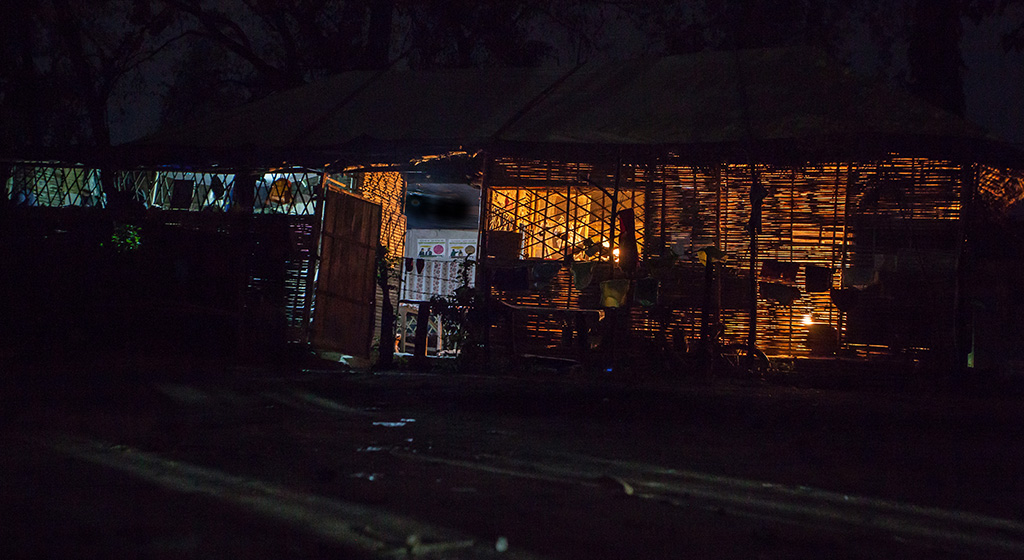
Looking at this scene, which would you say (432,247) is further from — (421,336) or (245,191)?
(421,336)

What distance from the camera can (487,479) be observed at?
3262 millimetres

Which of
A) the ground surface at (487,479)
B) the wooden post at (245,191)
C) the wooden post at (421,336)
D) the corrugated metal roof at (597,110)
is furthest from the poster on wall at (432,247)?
the ground surface at (487,479)

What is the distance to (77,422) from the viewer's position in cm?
451

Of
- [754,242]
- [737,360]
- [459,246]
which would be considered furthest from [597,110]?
[459,246]

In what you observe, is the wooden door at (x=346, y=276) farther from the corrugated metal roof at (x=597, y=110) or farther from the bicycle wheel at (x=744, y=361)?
the bicycle wheel at (x=744, y=361)

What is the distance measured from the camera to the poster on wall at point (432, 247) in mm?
14659

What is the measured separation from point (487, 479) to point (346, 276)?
26.9ft

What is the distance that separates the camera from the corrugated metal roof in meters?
8.99

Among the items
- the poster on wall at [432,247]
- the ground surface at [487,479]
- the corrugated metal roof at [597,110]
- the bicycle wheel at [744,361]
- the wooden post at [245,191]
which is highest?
the corrugated metal roof at [597,110]

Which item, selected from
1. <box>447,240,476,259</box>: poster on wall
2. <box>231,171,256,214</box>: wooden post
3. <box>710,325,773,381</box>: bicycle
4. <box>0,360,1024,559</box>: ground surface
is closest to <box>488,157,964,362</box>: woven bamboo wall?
<box>710,325,773,381</box>: bicycle

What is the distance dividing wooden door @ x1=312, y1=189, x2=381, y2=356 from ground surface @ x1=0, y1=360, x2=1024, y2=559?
166 inches

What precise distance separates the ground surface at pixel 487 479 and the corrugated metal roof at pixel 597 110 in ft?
12.5

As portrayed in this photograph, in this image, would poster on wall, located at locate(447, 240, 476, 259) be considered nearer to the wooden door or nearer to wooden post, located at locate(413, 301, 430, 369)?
the wooden door

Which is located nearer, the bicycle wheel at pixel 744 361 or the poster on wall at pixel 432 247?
the bicycle wheel at pixel 744 361
